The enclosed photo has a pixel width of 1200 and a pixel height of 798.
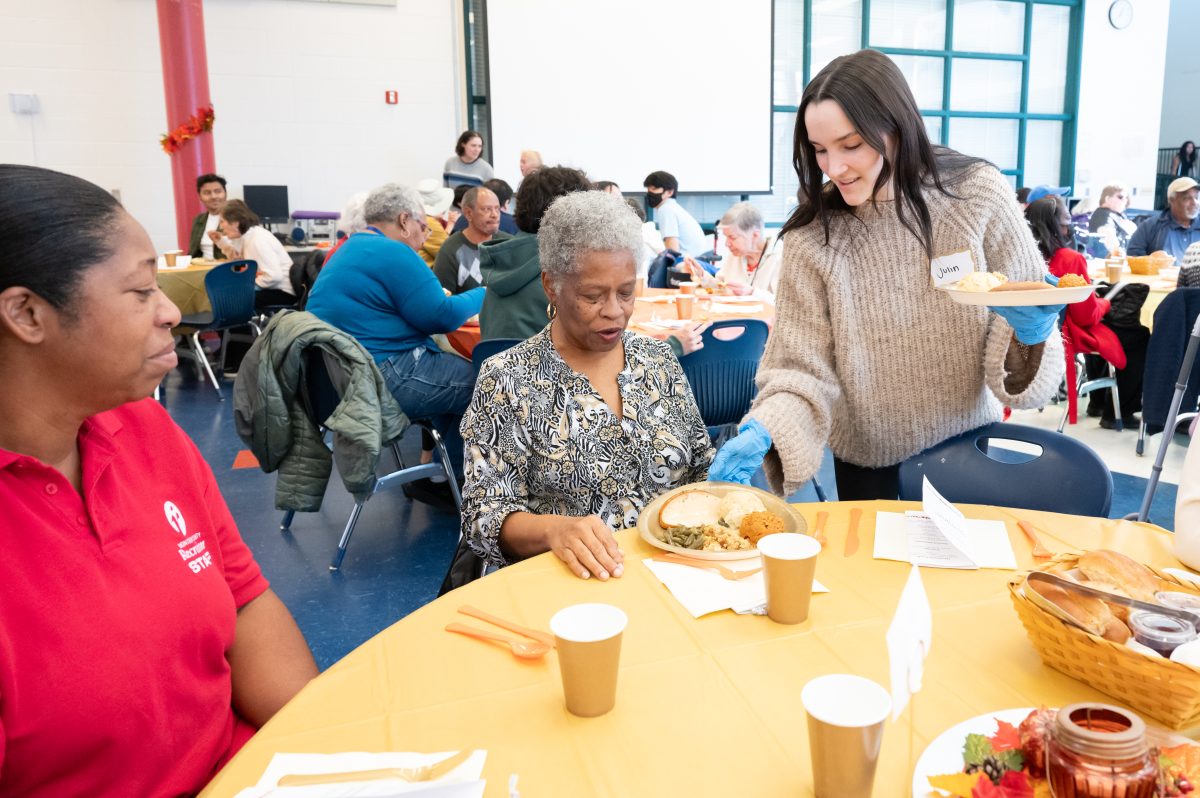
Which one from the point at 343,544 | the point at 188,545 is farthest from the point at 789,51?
the point at 188,545

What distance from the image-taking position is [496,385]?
1.78 m

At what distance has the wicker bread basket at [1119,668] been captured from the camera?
86cm

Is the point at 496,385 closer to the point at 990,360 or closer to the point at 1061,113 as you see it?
the point at 990,360

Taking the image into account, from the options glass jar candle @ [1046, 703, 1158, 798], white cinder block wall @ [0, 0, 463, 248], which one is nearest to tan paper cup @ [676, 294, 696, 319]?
glass jar candle @ [1046, 703, 1158, 798]

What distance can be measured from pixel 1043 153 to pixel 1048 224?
9769 millimetres

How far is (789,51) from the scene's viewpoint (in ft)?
36.9

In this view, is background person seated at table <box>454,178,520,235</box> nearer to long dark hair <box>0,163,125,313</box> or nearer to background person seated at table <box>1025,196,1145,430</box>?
background person seated at table <box>1025,196,1145,430</box>

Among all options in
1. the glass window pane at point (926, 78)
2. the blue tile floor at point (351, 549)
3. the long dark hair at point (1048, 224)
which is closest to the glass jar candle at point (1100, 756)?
the blue tile floor at point (351, 549)

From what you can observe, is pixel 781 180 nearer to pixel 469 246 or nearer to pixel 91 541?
pixel 469 246

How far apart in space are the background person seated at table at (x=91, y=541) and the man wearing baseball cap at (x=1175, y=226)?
7.20m

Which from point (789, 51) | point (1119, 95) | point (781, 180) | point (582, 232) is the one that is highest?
point (789, 51)

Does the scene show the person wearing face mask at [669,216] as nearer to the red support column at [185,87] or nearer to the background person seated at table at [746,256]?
the background person seated at table at [746,256]

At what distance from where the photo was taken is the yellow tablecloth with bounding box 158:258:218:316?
6.36 metres

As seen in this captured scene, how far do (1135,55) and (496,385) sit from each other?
597 inches
